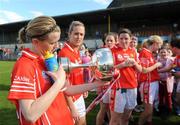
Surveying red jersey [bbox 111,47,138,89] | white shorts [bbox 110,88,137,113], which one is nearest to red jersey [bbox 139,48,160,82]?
red jersey [bbox 111,47,138,89]

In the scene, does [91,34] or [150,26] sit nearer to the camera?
[150,26]

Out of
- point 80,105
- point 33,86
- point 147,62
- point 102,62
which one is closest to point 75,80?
point 80,105

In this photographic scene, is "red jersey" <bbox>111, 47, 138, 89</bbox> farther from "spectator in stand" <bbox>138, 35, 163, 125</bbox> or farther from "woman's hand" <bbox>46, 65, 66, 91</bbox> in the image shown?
"woman's hand" <bbox>46, 65, 66, 91</bbox>

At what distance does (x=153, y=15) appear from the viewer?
31359 millimetres

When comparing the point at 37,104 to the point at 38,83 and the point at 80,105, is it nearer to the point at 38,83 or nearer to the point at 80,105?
the point at 38,83

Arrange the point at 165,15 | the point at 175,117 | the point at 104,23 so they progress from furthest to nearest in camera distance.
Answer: the point at 104,23, the point at 165,15, the point at 175,117

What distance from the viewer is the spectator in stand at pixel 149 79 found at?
255 inches

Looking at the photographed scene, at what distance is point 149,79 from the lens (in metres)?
6.67

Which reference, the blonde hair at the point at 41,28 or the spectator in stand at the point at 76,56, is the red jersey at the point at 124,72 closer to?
the spectator in stand at the point at 76,56

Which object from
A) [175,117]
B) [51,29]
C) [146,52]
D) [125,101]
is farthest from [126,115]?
[51,29]

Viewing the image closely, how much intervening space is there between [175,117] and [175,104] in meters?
0.40

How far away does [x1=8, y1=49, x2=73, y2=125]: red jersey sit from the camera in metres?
2.18

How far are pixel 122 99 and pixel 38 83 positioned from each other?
135 inches

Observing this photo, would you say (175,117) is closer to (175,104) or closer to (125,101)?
(175,104)
